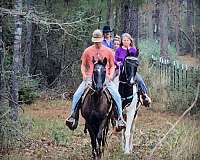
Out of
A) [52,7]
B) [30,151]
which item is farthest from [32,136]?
[52,7]

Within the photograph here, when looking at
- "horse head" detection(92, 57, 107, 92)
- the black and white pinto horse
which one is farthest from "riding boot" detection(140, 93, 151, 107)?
"horse head" detection(92, 57, 107, 92)

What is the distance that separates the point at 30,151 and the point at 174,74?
9.37m

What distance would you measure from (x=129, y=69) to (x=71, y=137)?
3.15m

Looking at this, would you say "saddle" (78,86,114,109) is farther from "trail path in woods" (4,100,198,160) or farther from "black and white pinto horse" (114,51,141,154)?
"black and white pinto horse" (114,51,141,154)

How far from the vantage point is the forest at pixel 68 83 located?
8.88 metres

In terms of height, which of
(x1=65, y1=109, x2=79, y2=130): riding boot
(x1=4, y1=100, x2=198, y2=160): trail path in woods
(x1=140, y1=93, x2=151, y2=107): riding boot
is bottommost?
(x1=4, y1=100, x2=198, y2=160): trail path in woods

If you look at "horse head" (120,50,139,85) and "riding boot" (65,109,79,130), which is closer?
"riding boot" (65,109,79,130)

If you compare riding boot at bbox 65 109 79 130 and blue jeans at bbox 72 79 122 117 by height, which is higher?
blue jeans at bbox 72 79 122 117

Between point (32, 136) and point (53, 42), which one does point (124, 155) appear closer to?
point (32, 136)

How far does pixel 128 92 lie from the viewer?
1065 cm

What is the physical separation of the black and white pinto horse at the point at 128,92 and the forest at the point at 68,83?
0.34 metres

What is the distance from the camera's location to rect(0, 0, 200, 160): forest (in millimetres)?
8875

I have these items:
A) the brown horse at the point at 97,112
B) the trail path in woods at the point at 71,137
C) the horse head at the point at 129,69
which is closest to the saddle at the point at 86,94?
the brown horse at the point at 97,112

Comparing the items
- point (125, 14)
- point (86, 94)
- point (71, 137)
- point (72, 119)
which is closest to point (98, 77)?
point (86, 94)
